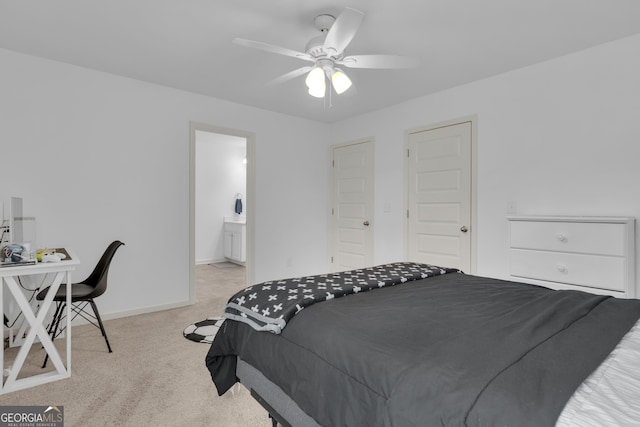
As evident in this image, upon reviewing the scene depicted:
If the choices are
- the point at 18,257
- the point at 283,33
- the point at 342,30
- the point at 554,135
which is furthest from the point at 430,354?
the point at 554,135

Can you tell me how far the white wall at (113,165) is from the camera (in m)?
2.91

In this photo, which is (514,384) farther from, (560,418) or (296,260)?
(296,260)

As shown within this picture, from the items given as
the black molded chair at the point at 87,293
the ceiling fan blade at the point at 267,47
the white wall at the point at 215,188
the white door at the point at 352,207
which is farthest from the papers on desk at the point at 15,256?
the white wall at the point at 215,188

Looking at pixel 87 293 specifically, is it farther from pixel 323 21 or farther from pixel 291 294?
pixel 323 21

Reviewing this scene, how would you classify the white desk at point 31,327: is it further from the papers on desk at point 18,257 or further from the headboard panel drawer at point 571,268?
the headboard panel drawer at point 571,268

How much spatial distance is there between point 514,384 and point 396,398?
1.00ft

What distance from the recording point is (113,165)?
3340 millimetres

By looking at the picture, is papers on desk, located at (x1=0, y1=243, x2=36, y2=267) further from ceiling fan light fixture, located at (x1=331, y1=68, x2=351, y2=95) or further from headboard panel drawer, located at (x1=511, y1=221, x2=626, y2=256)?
headboard panel drawer, located at (x1=511, y1=221, x2=626, y2=256)

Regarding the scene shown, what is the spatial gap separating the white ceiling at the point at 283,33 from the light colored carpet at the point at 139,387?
2.42 metres

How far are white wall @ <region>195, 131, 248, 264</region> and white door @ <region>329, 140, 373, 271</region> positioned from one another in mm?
2214

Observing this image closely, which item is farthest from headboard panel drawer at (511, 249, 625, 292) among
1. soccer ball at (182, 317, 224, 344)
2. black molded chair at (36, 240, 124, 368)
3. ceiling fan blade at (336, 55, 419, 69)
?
black molded chair at (36, 240, 124, 368)

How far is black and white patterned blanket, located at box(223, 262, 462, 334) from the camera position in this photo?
148 centimetres

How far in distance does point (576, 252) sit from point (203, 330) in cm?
313

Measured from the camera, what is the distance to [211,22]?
2.38 meters
